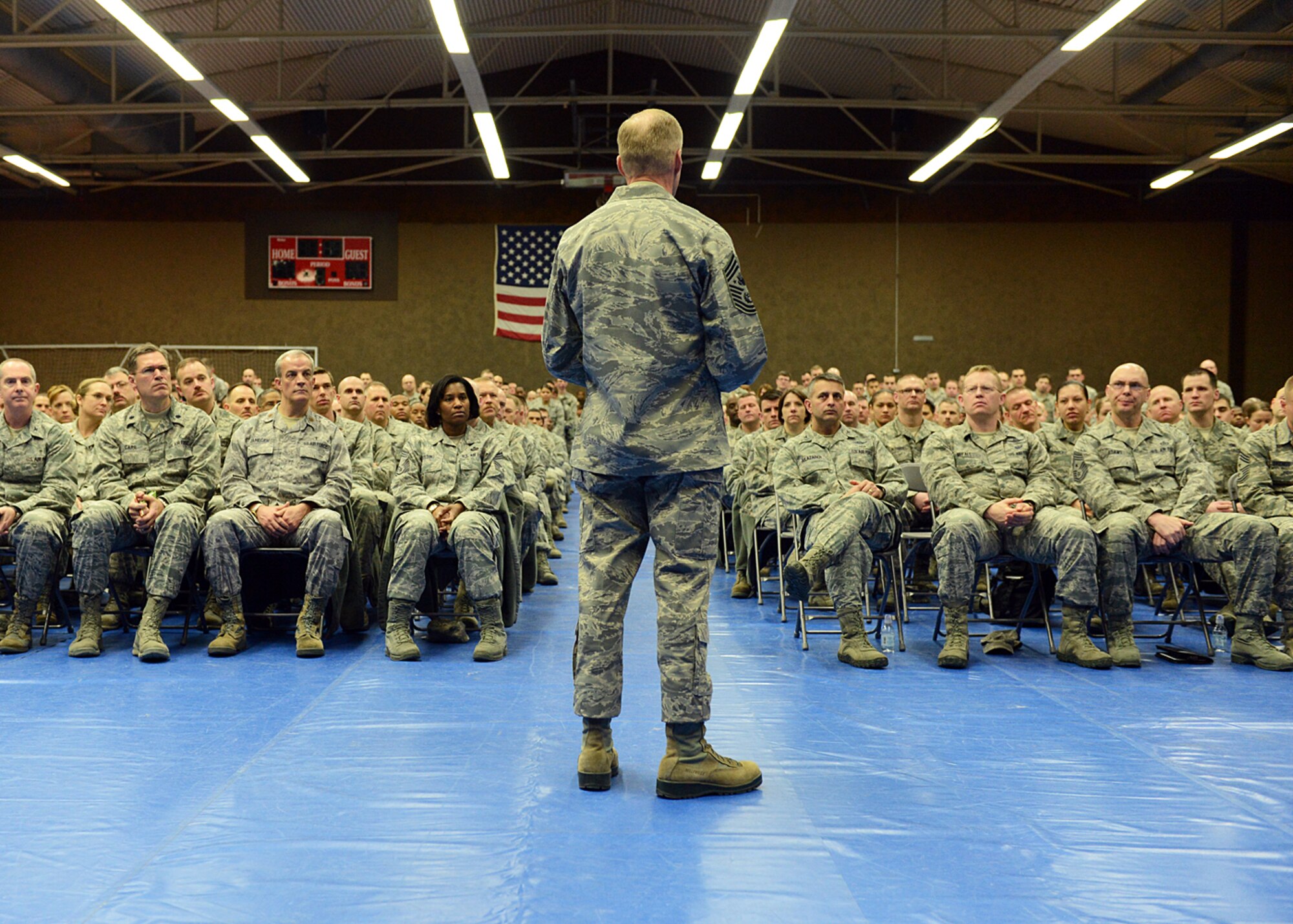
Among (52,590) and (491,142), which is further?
(491,142)

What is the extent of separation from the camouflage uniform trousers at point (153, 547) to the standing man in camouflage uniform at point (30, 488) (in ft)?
0.59

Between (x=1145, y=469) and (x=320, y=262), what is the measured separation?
14708mm

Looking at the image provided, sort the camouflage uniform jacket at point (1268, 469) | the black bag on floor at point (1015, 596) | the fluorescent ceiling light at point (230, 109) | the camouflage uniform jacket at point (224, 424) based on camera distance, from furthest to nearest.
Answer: the fluorescent ceiling light at point (230, 109)
the camouflage uniform jacket at point (224, 424)
the black bag on floor at point (1015, 596)
the camouflage uniform jacket at point (1268, 469)

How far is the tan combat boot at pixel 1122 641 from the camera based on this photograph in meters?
4.58

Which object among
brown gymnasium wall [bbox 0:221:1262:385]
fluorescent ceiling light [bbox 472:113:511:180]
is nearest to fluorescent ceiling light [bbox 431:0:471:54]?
fluorescent ceiling light [bbox 472:113:511:180]

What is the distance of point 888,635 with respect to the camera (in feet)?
17.5

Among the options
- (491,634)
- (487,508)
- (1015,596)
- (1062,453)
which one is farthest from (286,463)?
(1062,453)

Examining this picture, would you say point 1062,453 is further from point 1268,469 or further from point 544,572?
point 544,572

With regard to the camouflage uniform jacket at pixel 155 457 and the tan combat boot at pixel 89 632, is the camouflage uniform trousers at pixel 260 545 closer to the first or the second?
the camouflage uniform jacket at pixel 155 457

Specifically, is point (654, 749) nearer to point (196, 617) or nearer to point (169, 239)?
point (196, 617)

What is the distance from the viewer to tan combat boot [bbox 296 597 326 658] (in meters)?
4.70

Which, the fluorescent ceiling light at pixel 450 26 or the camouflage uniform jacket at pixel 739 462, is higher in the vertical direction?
the fluorescent ceiling light at pixel 450 26

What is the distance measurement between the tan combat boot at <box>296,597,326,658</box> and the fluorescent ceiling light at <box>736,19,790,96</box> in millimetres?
6233

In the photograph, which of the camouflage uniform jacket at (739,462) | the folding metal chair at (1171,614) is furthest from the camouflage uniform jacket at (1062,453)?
the camouflage uniform jacket at (739,462)
